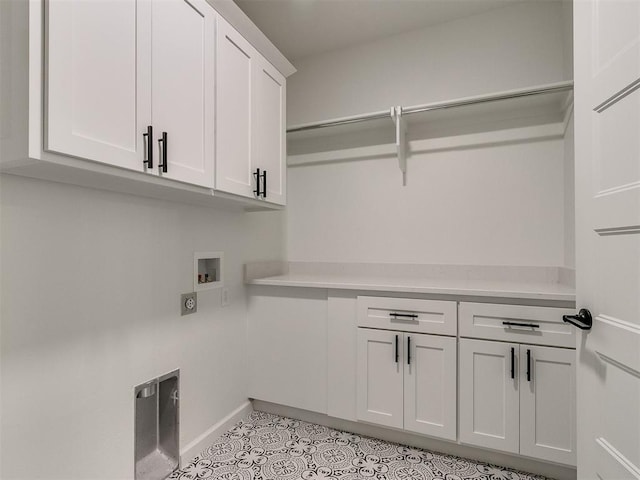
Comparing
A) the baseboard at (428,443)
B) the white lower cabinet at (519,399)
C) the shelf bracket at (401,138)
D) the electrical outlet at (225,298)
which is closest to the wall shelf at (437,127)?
the shelf bracket at (401,138)

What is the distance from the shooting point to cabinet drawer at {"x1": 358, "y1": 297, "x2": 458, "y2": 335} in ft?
5.96

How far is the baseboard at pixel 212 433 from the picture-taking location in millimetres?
1799

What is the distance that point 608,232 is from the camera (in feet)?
3.39

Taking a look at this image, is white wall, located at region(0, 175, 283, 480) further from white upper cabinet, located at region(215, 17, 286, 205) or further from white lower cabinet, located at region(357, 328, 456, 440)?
white lower cabinet, located at region(357, 328, 456, 440)

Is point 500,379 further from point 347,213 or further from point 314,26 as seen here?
point 314,26

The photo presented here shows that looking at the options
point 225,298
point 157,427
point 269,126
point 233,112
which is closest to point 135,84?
point 233,112

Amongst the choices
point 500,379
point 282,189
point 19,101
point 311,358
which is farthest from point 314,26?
point 500,379

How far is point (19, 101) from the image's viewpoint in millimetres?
926

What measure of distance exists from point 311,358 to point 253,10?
7.65 ft

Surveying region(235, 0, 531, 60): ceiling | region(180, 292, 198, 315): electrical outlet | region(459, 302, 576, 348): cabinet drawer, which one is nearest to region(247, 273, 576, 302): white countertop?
region(459, 302, 576, 348): cabinet drawer

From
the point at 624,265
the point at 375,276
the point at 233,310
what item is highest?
the point at 624,265

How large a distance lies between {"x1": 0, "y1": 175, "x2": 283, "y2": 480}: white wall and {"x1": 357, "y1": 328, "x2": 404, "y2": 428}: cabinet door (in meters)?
A: 0.90

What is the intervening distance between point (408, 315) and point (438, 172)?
1091 millimetres

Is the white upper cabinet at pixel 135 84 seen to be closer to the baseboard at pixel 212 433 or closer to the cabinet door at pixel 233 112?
the cabinet door at pixel 233 112
